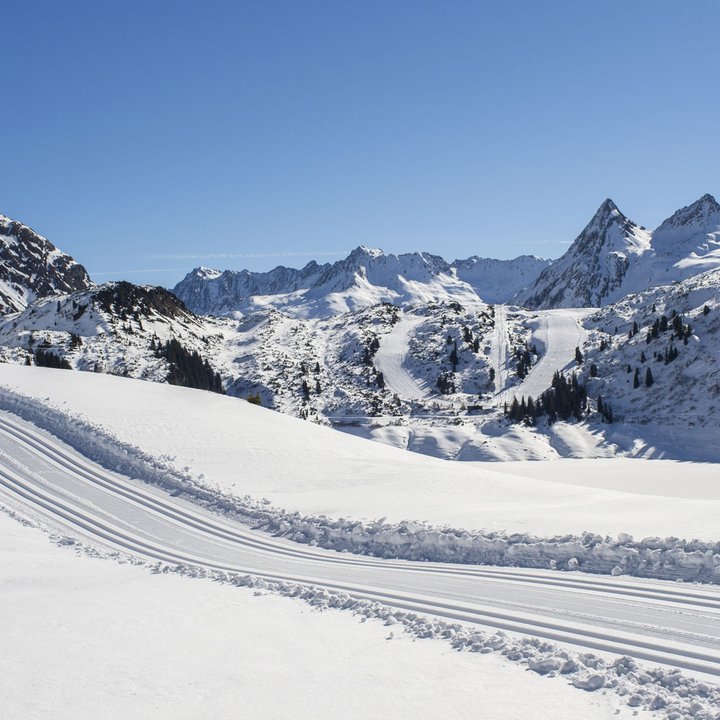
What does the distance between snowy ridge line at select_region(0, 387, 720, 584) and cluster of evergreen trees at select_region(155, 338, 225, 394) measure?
6914 cm

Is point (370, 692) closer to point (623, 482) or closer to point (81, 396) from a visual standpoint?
point (81, 396)

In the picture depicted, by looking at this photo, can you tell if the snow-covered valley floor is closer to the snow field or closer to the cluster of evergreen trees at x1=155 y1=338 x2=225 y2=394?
the snow field

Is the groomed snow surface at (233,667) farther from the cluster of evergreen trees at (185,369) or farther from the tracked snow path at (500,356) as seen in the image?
the tracked snow path at (500,356)

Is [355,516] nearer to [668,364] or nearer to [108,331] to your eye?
[668,364]

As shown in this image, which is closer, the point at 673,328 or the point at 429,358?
the point at 673,328

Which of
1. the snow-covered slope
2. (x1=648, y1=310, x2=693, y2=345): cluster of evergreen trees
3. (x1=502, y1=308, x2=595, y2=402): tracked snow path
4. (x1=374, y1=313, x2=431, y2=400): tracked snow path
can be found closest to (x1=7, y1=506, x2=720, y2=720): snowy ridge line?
the snow-covered slope

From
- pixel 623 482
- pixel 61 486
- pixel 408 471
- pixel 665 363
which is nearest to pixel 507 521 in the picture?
pixel 408 471

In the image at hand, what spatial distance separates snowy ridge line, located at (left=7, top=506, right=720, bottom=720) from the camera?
7.74 metres

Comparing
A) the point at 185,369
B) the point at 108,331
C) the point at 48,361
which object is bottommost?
the point at 48,361

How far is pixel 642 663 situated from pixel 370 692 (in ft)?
13.7

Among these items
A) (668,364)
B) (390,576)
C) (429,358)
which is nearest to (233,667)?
(390,576)

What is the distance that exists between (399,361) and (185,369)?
158ft

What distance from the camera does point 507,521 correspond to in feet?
58.2

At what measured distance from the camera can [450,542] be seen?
1645 centimetres
